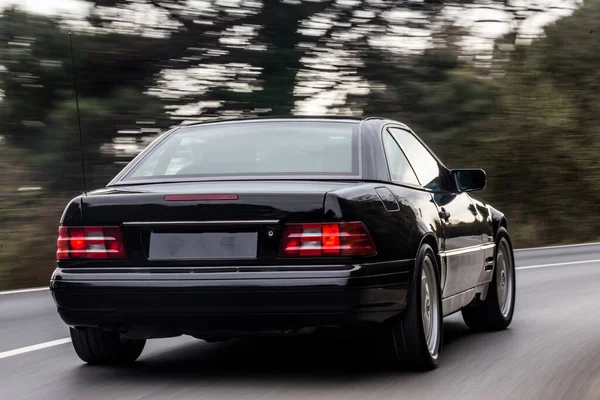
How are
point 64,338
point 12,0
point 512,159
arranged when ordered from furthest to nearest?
point 512,159, point 12,0, point 64,338

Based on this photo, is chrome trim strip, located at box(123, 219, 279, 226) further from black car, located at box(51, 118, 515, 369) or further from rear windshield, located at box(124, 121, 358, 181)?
rear windshield, located at box(124, 121, 358, 181)

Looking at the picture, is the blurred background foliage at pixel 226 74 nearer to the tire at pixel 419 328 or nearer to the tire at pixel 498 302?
the tire at pixel 498 302

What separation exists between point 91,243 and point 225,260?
80 centimetres

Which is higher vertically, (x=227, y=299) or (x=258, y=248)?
(x=258, y=248)

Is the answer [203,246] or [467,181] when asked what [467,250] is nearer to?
[467,181]

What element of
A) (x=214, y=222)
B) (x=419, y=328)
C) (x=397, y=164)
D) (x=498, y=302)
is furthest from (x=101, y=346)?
(x=498, y=302)

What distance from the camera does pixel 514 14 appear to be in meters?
23.5

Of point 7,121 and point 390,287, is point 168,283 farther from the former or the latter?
point 7,121

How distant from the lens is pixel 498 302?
8516 mm

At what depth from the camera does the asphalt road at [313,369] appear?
573 centimetres

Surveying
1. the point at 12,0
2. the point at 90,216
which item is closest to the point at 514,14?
the point at 12,0

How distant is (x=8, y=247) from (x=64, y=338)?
8.98 metres

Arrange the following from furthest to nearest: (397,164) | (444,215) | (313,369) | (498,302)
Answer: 1. (498,302)
2. (444,215)
3. (397,164)
4. (313,369)

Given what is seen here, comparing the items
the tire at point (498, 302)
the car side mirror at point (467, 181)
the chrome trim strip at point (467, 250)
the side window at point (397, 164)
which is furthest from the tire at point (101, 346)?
the tire at point (498, 302)
